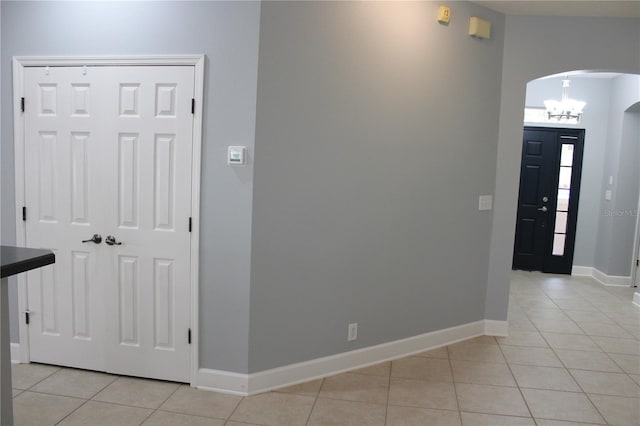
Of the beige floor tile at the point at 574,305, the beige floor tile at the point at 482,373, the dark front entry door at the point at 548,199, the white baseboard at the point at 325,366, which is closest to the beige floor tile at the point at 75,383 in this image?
the white baseboard at the point at 325,366

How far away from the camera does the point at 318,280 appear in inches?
131

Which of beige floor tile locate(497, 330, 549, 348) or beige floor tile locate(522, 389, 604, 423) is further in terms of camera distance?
beige floor tile locate(497, 330, 549, 348)

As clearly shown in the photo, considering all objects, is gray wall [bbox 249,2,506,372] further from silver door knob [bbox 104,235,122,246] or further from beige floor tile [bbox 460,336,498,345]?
silver door knob [bbox 104,235,122,246]

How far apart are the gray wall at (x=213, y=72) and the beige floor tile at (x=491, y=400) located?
56.2 inches

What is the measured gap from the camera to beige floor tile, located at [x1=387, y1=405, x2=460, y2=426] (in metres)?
2.86

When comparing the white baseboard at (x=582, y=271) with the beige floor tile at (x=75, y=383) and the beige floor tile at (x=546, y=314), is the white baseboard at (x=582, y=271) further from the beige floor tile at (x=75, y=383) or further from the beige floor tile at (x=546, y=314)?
the beige floor tile at (x=75, y=383)

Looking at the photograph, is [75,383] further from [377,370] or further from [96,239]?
[377,370]

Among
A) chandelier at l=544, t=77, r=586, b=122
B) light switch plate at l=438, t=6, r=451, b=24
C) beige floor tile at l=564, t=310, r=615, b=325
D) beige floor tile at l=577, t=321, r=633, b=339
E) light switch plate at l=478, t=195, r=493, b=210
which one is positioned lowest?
beige floor tile at l=577, t=321, r=633, b=339

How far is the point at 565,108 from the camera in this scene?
6.43 meters

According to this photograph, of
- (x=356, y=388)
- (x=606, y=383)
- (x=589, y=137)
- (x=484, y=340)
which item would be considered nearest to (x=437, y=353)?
(x=484, y=340)

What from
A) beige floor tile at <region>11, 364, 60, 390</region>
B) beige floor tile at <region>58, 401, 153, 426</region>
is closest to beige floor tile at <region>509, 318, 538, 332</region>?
beige floor tile at <region>58, 401, 153, 426</region>

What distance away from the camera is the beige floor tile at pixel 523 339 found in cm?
420

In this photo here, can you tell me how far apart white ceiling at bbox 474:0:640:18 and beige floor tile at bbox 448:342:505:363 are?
8.99 ft

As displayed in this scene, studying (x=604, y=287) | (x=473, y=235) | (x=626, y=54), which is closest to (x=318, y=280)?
(x=473, y=235)
